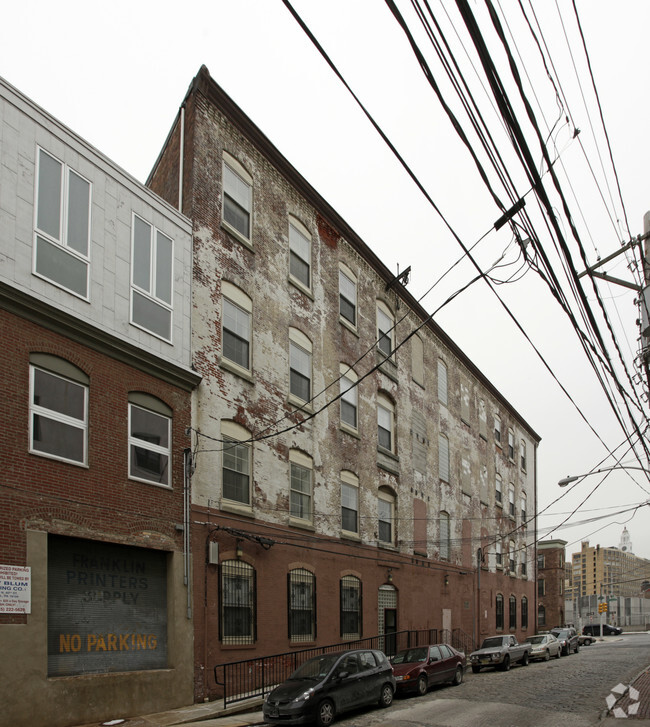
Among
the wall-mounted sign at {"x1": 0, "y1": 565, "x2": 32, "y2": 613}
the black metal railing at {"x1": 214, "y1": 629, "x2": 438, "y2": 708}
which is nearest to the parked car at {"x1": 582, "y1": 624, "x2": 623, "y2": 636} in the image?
the black metal railing at {"x1": 214, "y1": 629, "x2": 438, "y2": 708}

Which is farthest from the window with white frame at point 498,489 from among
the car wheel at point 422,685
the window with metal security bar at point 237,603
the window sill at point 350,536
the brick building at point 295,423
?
the window with metal security bar at point 237,603

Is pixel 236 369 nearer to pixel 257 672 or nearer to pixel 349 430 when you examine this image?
pixel 349 430

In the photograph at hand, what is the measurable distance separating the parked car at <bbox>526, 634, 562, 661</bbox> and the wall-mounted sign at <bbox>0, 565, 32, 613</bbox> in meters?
23.6

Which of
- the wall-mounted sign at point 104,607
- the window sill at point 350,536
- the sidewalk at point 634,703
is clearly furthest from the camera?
the window sill at point 350,536

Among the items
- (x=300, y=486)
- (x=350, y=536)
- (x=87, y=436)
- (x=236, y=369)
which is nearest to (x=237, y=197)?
(x=236, y=369)

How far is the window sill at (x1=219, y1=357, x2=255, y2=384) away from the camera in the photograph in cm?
1978

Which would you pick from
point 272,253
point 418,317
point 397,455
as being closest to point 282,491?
point 272,253

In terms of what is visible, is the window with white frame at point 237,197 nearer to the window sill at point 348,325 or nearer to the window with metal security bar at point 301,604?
the window sill at point 348,325

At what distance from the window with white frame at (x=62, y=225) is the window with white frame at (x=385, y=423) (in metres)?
15.5

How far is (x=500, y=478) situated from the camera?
4519cm

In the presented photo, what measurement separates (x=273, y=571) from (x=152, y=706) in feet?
18.3

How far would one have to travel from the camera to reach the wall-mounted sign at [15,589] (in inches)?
512

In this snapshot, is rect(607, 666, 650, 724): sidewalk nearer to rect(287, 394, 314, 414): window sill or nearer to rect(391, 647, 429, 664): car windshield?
rect(391, 647, 429, 664): car windshield

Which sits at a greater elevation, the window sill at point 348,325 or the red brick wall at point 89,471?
the window sill at point 348,325
